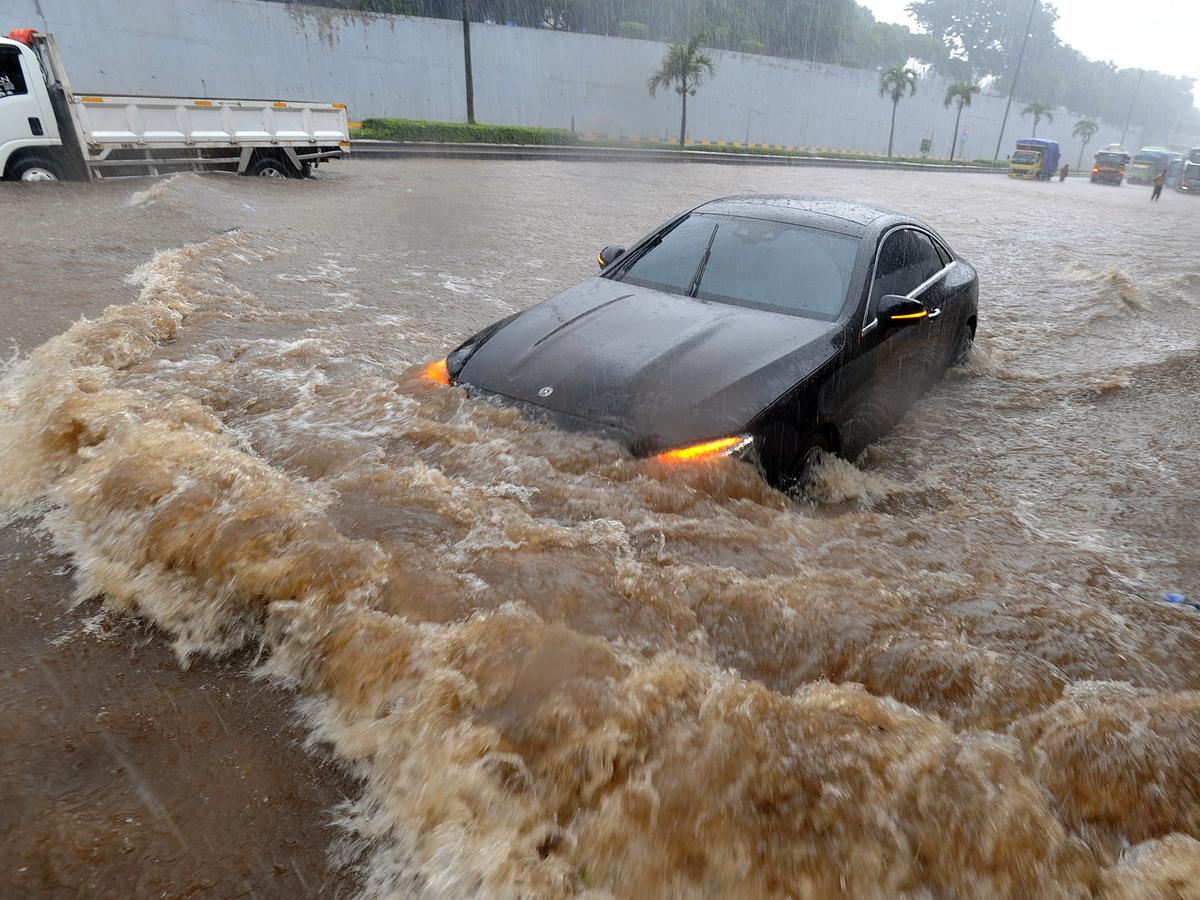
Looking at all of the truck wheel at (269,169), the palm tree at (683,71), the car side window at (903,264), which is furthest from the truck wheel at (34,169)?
the palm tree at (683,71)

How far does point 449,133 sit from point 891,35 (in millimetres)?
54693

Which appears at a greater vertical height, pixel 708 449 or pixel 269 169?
pixel 708 449

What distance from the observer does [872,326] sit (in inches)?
166

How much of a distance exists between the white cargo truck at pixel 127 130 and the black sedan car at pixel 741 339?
1318 cm

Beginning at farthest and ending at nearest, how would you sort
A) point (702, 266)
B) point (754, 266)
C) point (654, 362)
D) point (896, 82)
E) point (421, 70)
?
point (896, 82) → point (421, 70) → point (702, 266) → point (754, 266) → point (654, 362)

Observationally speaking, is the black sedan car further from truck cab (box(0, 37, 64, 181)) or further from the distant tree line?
the distant tree line

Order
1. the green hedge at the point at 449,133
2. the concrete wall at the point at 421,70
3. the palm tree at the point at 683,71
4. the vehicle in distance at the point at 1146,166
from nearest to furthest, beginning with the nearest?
the concrete wall at the point at 421,70, the green hedge at the point at 449,133, the palm tree at the point at 683,71, the vehicle in distance at the point at 1146,166

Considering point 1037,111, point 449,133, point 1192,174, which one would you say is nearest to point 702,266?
point 449,133

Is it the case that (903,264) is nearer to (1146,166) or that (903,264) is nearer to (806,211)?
(806,211)

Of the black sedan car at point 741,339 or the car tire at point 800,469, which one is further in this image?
the car tire at point 800,469

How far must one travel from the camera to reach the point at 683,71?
3719 cm

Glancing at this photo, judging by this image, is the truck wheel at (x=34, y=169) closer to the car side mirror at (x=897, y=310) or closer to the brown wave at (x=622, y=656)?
the brown wave at (x=622, y=656)

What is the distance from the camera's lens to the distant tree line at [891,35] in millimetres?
39156

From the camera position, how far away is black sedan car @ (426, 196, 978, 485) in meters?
3.50
